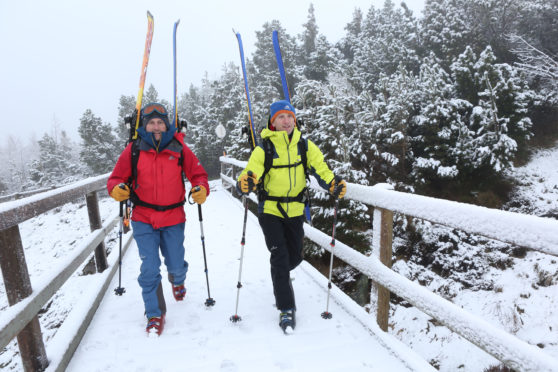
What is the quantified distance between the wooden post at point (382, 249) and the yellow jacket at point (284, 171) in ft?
2.22

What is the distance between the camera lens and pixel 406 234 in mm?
16656

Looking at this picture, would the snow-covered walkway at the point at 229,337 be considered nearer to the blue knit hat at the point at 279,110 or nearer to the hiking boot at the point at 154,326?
the hiking boot at the point at 154,326

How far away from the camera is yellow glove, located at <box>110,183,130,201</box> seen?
299 centimetres

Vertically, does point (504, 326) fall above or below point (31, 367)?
below

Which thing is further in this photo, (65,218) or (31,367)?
(65,218)

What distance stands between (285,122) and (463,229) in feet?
6.45

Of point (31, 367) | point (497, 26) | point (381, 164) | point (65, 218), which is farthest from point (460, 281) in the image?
point (497, 26)

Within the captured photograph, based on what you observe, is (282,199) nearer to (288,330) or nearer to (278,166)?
(278,166)

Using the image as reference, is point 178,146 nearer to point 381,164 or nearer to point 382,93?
point 381,164

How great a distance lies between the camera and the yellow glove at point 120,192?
2994 mm

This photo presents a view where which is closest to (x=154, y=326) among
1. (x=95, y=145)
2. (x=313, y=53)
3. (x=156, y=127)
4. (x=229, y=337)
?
(x=229, y=337)

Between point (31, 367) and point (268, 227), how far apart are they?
2.13m

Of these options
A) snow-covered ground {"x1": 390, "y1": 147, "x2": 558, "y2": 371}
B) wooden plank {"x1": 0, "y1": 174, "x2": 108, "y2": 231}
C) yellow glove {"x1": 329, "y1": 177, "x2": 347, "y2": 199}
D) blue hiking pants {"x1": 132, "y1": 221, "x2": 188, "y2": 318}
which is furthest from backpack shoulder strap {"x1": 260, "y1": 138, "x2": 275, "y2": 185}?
snow-covered ground {"x1": 390, "y1": 147, "x2": 558, "y2": 371}

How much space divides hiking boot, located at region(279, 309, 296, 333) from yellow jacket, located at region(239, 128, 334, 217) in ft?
3.21
